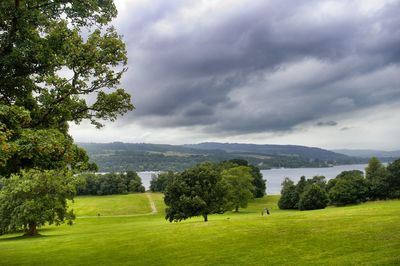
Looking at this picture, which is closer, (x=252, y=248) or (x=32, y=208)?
(x=252, y=248)

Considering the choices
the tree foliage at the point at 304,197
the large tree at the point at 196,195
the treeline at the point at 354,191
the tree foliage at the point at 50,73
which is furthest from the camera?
the tree foliage at the point at 304,197

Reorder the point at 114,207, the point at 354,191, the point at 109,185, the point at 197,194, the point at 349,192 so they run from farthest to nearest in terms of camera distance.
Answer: the point at 109,185
the point at 114,207
the point at 349,192
the point at 354,191
the point at 197,194

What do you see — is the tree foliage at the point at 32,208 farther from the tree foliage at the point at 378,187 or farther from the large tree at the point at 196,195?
the tree foliage at the point at 378,187

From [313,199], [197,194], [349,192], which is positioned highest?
[197,194]

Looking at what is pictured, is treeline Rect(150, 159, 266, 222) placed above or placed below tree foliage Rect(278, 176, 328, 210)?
above

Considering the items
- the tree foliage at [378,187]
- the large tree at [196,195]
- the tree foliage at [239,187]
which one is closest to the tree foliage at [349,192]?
the tree foliage at [378,187]

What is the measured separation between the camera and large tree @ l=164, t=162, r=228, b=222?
58.4 m

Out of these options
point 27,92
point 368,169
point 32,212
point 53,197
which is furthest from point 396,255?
point 368,169

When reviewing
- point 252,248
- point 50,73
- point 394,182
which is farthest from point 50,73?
point 394,182

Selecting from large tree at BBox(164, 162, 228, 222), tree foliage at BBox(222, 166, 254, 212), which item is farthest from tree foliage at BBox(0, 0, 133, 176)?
tree foliage at BBox(222, 166, 254, 212)

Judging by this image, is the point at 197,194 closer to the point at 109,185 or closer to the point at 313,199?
the point at 313,199

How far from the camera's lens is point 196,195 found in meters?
59.2

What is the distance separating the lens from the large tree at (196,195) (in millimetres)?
58438

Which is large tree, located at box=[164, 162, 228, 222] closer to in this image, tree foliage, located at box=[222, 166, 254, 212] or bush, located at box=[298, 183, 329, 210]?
tree foliage, located at box=[222, 166, 254, 212]
